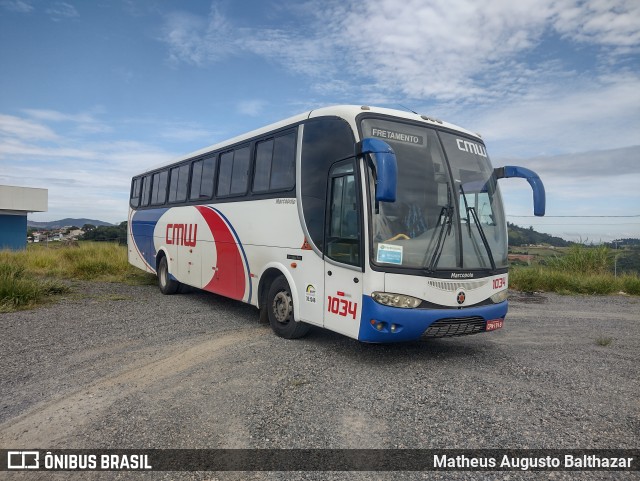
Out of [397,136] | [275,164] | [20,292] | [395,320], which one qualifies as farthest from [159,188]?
[395,320]

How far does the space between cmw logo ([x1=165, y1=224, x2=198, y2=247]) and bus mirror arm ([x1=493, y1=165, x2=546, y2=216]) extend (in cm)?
636

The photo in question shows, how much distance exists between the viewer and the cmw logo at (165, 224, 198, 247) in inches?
416

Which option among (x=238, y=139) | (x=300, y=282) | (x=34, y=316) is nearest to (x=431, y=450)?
(x=300, y=282)

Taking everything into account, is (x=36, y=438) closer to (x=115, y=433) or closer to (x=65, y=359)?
(x=115, y=433)

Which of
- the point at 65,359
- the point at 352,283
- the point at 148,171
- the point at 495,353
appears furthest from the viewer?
the point at 148,171

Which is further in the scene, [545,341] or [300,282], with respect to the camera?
[545,341]

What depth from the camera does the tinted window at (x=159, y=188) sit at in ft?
41.7

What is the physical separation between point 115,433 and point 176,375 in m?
1.52

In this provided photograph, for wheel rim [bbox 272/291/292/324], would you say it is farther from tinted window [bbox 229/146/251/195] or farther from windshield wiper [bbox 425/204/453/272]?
windshield wiper [bbox 425/204/453/272]

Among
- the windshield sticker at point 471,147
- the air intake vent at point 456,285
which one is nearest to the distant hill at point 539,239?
the windshield sticker at point 471,147

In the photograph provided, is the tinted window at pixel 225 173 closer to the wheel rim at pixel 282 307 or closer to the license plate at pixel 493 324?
the wheel rim at pixel 282 307

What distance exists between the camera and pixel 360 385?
512 cm

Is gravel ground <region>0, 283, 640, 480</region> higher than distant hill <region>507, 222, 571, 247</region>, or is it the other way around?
distant hill <region>507, 222, 571, 247</region>

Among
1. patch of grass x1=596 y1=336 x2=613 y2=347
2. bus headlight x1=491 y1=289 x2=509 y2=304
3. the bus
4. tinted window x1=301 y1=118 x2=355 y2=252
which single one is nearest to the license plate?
the bus
